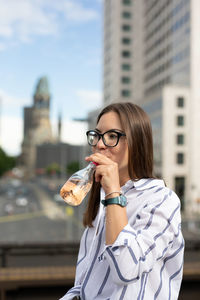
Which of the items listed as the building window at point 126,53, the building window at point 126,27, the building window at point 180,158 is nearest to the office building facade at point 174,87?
the building window at point 180,158

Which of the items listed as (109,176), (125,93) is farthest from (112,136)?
(125,93)

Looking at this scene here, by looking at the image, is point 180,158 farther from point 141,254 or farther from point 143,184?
point 141,254

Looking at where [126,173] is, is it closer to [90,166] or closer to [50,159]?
[90,166]

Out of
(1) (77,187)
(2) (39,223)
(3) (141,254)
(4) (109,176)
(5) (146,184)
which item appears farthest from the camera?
(2) (39,223)

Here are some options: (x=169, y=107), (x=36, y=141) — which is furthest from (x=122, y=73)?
(x=36, y=141)

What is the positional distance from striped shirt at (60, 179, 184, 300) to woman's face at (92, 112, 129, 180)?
4.0 inches

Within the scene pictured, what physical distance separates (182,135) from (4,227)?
28.9m

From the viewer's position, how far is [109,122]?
1.73m

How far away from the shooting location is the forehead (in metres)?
1.71

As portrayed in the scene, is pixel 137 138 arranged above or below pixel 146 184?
above

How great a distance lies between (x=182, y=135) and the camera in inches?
1941

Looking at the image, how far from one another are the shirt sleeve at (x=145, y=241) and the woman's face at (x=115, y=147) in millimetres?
286

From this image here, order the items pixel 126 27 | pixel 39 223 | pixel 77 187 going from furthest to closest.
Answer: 1. pixel 126 27
2. pixel 39 223
3. pixel 77 187

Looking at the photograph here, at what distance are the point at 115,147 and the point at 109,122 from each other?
0.14m
